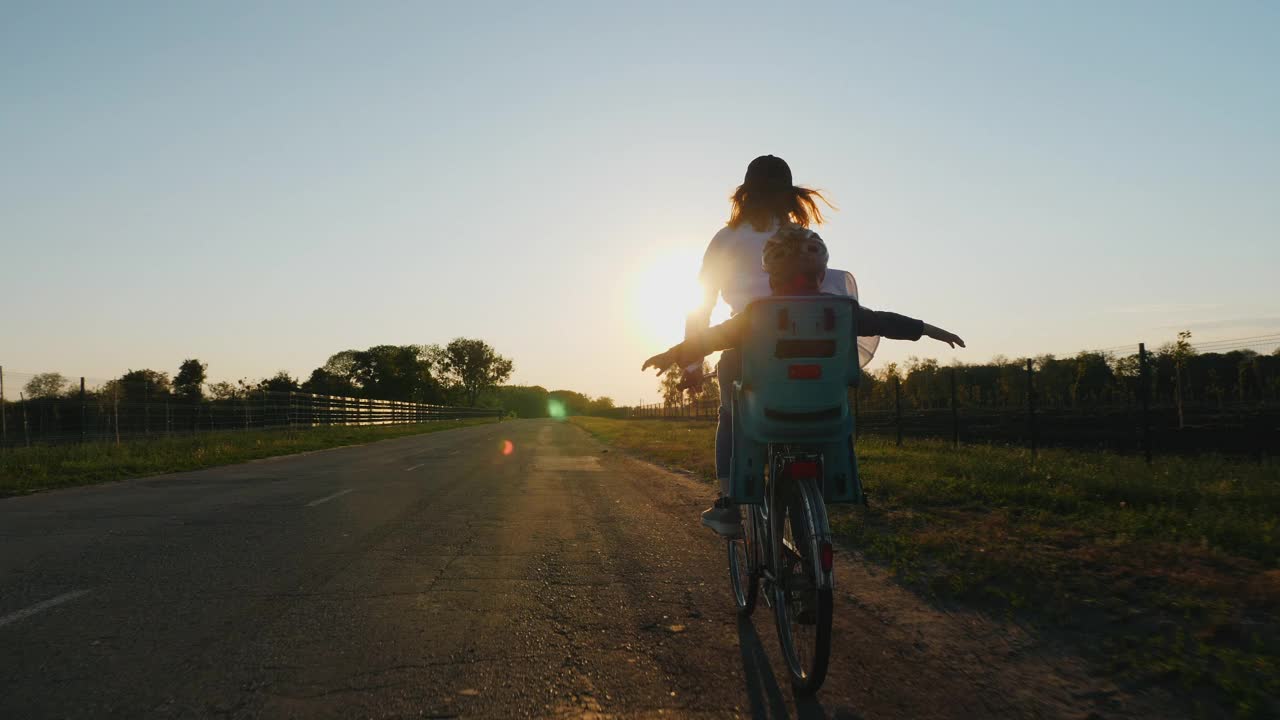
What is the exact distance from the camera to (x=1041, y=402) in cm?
3672

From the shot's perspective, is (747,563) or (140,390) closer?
(747,563)

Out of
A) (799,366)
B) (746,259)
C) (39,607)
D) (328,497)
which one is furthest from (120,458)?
(799,366)

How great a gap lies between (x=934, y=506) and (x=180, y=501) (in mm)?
9300

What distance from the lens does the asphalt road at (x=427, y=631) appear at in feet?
9.76

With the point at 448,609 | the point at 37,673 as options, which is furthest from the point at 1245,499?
the point at 37,673

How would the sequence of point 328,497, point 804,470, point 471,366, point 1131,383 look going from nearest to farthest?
point 804,470
point 328,497
point 1131,383
point 471,366

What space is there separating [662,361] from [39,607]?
3.81 meters

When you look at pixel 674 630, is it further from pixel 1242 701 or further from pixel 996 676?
pixel 1242 701

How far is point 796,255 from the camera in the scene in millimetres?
3332

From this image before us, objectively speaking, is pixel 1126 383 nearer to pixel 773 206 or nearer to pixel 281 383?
pixel 773 206

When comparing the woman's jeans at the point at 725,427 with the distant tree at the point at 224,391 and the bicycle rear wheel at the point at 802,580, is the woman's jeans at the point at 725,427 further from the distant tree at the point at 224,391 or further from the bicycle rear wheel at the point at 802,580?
the distant tree at the point at 224,391

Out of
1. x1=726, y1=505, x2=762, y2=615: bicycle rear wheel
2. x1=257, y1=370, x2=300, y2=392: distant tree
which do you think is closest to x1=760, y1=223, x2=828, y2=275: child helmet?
x1=726, y1=505, x2=762, y2=615: bicycle rear wheel

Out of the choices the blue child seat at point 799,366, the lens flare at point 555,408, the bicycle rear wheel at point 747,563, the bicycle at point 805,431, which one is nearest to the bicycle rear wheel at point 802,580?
the bicycle at point 805,431

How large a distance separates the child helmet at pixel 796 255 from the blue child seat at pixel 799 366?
32 centimetres
